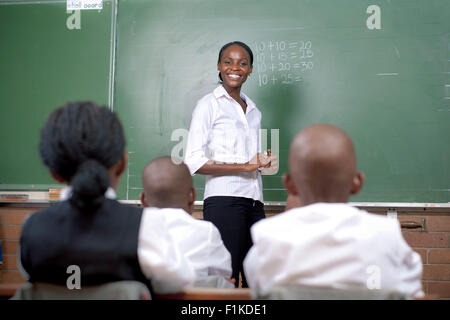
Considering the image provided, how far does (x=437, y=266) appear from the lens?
3223 millimetres

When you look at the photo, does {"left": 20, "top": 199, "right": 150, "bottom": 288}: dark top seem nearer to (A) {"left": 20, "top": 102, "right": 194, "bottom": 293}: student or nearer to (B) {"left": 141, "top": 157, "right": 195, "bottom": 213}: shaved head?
(A) {"left": 20, "top": 102, "right": 194, "bottom": 293}: student

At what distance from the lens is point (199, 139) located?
277cm

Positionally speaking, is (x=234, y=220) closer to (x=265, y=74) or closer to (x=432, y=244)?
(x=265, y=74)

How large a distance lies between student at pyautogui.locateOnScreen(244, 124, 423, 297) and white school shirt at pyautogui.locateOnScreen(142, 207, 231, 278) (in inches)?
17.1

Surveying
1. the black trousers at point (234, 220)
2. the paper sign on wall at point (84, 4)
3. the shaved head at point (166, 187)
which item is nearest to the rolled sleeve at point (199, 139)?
the black trousers at point (234, 220)

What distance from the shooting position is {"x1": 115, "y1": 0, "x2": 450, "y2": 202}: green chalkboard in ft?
10.4

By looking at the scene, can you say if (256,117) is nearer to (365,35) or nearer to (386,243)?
(365,35)

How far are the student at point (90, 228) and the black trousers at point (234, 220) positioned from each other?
4.46 ft

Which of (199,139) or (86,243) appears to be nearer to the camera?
(86,243)

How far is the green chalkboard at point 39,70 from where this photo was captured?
3.54 m

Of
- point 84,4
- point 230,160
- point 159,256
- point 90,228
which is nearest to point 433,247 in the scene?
point 230,160

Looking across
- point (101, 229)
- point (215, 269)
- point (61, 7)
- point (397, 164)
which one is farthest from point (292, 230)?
point (61, 7)

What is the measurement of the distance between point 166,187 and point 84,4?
2281mm
